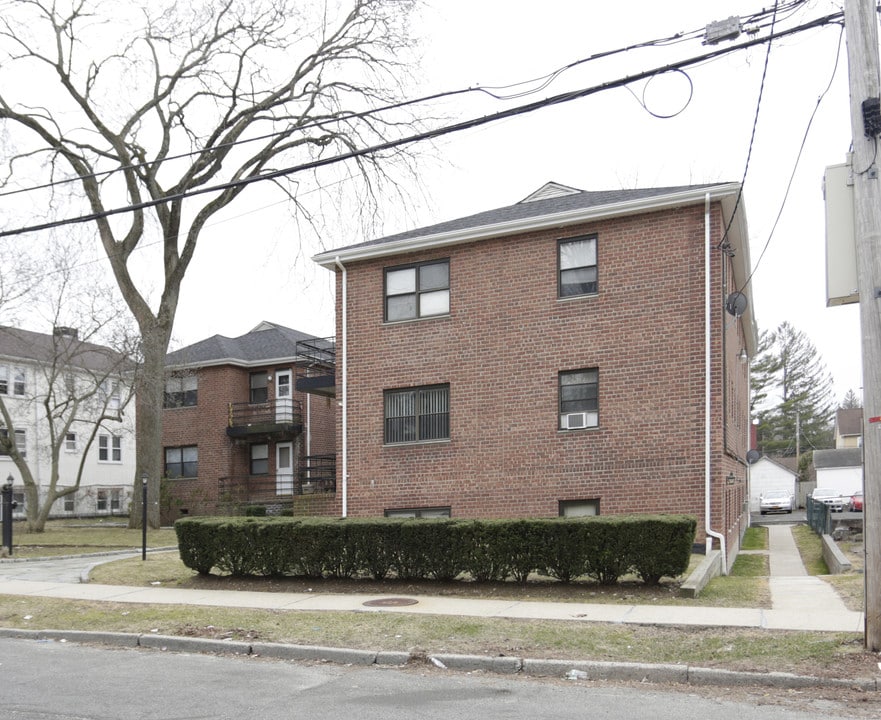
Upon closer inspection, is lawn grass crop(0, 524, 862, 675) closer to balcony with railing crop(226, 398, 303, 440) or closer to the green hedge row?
the green hedge row

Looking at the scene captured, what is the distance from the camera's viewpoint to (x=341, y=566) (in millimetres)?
13195

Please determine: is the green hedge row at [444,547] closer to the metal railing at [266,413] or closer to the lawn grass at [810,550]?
the lawn grass at [810,550]

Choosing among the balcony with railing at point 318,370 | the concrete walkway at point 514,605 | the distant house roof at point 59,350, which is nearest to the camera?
the concrete walkway at point 514,605

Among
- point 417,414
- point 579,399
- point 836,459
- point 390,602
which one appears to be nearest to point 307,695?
point 390,602

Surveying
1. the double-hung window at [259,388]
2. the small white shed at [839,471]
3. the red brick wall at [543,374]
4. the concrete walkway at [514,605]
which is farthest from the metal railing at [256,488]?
the small white shed at [839,471]

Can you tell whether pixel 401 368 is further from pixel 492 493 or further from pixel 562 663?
pixel 562 663

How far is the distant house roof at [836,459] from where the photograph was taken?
57.1 metres

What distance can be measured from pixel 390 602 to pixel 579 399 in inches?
309

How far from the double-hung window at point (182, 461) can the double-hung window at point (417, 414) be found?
17142 mm

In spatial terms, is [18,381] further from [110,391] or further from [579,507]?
[579,507]

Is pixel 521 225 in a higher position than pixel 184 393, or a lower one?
higher

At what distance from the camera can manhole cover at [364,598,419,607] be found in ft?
37.3

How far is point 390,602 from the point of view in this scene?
454 inches

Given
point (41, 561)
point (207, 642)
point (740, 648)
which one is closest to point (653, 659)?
point (740, 648)
